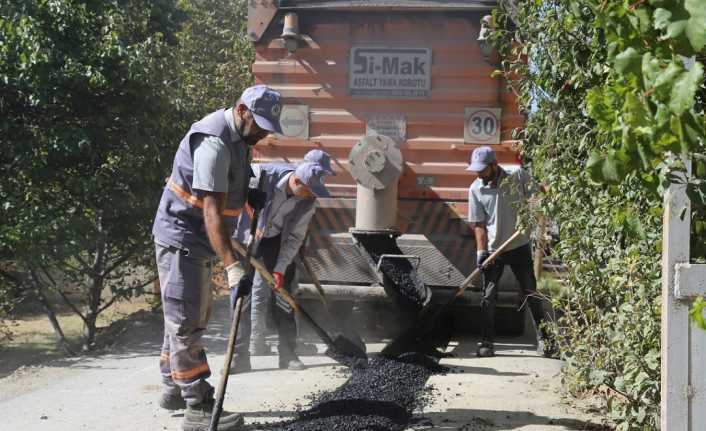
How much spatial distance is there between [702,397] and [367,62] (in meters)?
5.06

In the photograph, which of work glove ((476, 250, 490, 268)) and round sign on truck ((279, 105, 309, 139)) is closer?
work glove ((476, 250, 490, 268))

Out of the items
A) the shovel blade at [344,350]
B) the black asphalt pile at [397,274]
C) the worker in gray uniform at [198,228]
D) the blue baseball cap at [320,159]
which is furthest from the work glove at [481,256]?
the worker in gray uniform at [198,228]

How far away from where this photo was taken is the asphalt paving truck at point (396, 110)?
293 inches

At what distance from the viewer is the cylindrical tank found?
7.06m

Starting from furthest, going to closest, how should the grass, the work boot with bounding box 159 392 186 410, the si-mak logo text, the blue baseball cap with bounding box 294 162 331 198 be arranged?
the grass
the si-mak logo text
the blue baseball cap with bounding box 294 162 331 198
the work boot with bounding box 159 392 186 410

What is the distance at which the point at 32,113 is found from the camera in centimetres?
783

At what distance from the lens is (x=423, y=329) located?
7133 millimetres

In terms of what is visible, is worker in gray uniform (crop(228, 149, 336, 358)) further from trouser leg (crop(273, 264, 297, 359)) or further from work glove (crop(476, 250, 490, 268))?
work glove (crop(476, 250, 490, 268))

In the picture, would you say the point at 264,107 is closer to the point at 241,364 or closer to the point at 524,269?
the point at 241,364

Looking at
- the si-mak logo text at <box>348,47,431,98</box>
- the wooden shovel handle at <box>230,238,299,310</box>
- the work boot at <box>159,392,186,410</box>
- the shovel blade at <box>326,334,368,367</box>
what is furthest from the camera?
the si-mak logo text at <box>348,47,431,98</box>


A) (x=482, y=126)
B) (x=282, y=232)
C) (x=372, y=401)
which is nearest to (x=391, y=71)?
(x=482, y=126)

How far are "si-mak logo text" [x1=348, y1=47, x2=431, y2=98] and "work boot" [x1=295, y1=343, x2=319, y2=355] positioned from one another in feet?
7.59

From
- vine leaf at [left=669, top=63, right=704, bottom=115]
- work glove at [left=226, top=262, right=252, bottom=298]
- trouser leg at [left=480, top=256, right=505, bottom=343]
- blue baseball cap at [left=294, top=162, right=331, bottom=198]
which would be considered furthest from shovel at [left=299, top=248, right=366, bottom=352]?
vine leaf at [left=669, top=63, right=704, bottom=115]

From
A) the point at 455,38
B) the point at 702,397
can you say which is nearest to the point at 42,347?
the point at 455,38
